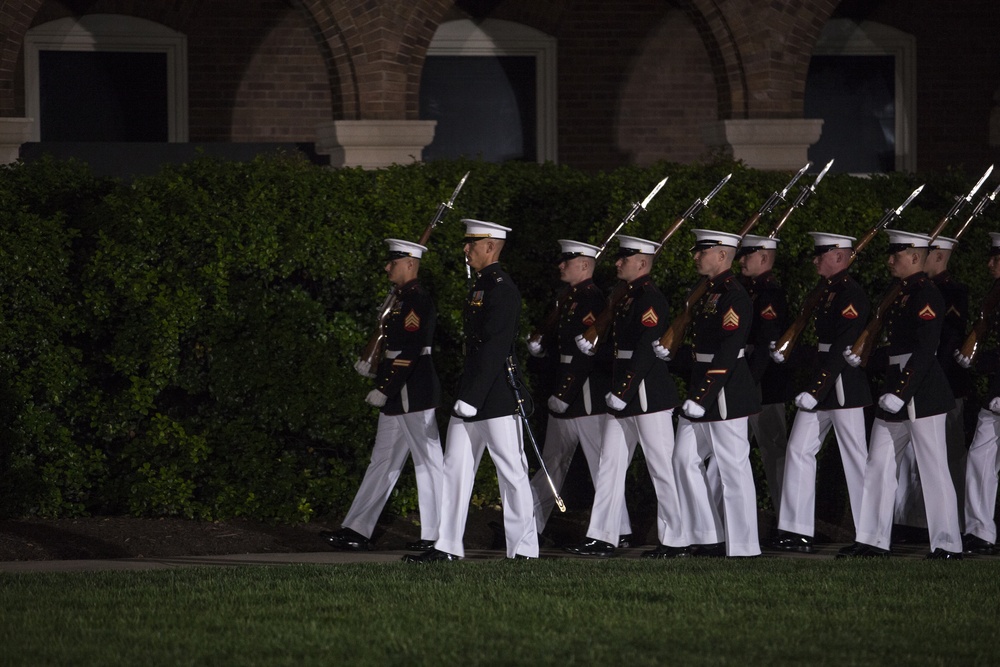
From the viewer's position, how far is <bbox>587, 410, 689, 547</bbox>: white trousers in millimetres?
9055

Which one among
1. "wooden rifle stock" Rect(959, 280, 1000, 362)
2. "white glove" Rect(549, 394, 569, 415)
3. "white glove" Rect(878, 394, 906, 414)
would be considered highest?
"wooden rifle stock" Rect(959, 280, 1000, 362)

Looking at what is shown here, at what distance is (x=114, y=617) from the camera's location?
689 centimetres

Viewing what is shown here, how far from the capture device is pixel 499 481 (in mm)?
8656

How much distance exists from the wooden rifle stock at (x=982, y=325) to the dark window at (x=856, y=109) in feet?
29.7

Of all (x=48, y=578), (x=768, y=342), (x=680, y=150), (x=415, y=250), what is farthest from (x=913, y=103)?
(x=48, y=578)

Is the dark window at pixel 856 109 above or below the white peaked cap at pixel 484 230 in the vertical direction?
above

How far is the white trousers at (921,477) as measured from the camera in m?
8.79

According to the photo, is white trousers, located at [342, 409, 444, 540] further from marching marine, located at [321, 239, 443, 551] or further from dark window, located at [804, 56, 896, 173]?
dark window, located at [804, 56, 896, 173]

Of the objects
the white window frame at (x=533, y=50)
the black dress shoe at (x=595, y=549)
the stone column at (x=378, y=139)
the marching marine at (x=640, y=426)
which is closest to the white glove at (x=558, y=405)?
the marching marine at (x=640, y=426)

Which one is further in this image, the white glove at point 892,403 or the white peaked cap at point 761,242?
the white peaked cap at point 761,242

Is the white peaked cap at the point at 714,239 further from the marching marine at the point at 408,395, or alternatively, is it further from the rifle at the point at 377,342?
the marching marine at the point at 408,395

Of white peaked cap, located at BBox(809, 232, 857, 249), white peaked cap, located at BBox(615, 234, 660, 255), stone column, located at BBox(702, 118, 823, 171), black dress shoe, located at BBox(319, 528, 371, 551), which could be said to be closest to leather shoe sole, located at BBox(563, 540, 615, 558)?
black dress shoe, located at BBox(319, 528, 371, 551)

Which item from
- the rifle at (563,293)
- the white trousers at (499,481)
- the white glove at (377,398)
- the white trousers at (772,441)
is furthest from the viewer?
the white trousers at (772,441)

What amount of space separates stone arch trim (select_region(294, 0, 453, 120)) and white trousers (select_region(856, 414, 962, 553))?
22.6 ft
